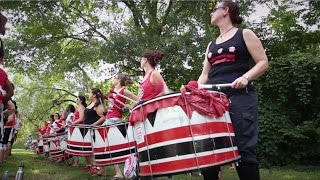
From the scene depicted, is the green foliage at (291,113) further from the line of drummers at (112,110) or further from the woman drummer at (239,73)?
the woman drummer at (239,73)

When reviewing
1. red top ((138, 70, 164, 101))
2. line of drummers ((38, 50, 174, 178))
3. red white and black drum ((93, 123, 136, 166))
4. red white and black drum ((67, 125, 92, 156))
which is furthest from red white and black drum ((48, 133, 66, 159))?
red top ((138, 70, 164, 101))

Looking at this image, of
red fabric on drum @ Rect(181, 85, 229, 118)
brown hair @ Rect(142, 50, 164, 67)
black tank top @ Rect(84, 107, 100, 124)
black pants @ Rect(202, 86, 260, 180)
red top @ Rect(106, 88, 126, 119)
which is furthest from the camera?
black tank top @ Rect(84, 107, 100, 124)

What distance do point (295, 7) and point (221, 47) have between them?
13.2 m

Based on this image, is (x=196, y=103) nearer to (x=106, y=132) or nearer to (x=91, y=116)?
(x=106, y=132)

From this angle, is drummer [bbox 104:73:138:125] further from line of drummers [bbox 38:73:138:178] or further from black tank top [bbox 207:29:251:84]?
black tank top [bbox 207:29:251:84]

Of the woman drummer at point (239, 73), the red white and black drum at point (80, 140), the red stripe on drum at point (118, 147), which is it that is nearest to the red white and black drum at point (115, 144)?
the red stripe on drum at point (118, 147)

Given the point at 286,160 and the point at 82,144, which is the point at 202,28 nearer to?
the point at 286,160

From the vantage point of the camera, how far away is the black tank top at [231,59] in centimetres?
294

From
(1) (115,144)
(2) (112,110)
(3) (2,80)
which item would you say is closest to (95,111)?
(2) (112,110)

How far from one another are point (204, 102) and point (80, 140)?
508 cm

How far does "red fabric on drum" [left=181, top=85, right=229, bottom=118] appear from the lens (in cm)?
256

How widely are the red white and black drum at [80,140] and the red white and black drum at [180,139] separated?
4.40 m

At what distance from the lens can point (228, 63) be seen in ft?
9.75

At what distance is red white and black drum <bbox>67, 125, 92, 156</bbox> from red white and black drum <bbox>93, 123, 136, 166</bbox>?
2.57ft
